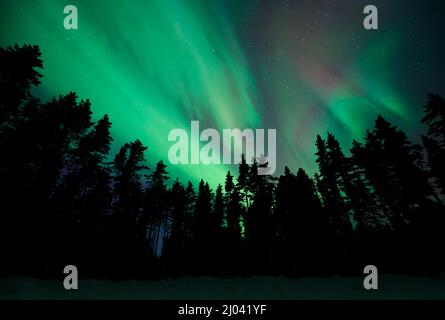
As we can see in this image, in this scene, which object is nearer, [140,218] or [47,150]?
[47,150]

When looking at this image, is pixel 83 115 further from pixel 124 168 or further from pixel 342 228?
pixel 342 228

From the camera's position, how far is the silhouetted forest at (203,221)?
14.6m

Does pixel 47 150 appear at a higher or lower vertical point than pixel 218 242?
higher

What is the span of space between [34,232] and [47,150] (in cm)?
732

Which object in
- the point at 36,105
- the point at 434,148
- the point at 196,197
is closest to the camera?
the point at 36,105

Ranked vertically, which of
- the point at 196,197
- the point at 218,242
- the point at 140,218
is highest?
the point at 196,197

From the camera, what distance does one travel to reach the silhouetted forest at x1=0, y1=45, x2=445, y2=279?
14.6m

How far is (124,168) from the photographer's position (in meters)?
24.0

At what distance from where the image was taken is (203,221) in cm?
3184
